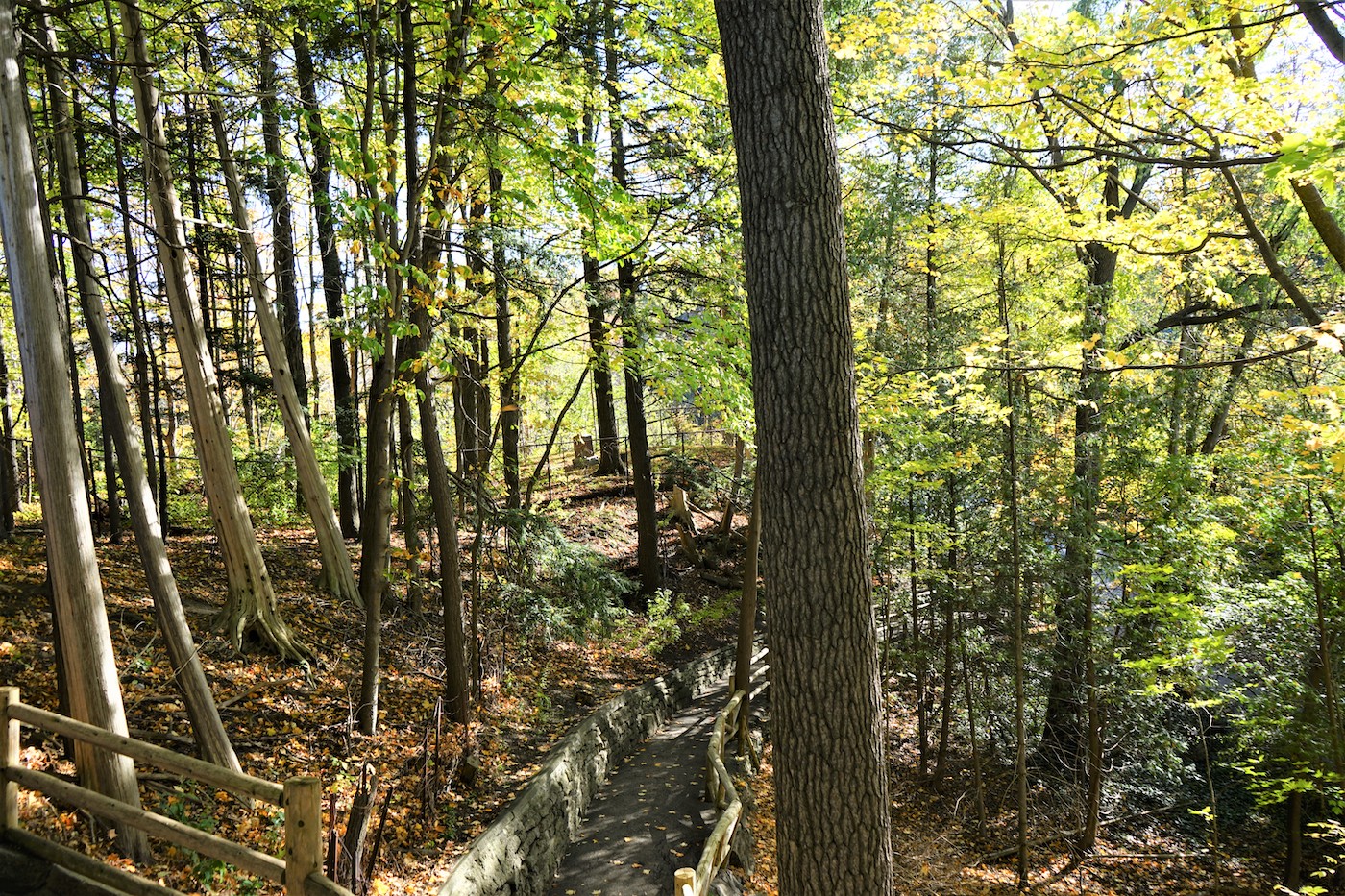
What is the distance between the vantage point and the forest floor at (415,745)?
5859mm

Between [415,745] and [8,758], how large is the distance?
3.41 meters

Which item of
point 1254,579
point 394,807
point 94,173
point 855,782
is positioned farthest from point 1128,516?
point 94,173

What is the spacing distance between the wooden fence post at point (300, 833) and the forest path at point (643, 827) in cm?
332

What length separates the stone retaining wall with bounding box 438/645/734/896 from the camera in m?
5.86

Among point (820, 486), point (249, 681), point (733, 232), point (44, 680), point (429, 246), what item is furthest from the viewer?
point (733, 232)

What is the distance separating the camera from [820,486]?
10.8ft

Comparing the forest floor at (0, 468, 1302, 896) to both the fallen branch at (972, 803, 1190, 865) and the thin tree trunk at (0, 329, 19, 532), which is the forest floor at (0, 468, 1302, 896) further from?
the thin tree trunk at (0, 329, 19, 532)

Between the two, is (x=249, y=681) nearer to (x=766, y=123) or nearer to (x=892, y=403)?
(x=766, y=123)

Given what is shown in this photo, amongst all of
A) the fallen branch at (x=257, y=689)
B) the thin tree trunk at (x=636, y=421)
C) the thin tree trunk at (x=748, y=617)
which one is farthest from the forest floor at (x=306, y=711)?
the thin tree trunk at (x=636, y=421)

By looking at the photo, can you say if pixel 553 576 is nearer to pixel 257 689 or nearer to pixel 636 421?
pixel 257 689

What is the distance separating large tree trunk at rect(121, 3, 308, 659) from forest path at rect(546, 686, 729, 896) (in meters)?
3.88

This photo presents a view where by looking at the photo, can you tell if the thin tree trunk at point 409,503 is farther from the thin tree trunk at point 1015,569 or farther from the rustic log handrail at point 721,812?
the thin tree trunk at point 1015,569

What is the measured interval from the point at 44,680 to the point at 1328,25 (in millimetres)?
10939

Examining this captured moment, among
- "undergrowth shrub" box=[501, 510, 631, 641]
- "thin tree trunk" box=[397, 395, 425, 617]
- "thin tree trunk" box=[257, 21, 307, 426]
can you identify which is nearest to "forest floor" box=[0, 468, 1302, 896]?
"thin tree trunk" box=[397, 395, 425, 617]
